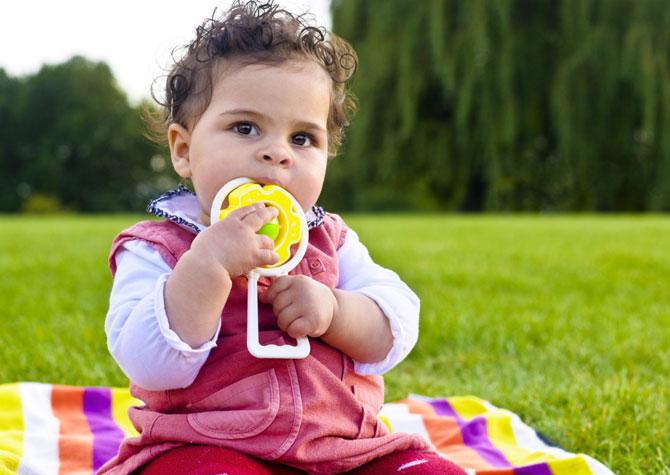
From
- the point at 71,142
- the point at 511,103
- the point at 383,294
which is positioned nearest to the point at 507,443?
the point at 383,294

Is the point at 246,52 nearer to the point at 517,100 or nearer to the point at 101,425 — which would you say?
the point at 101,425

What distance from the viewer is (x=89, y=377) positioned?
271 cm

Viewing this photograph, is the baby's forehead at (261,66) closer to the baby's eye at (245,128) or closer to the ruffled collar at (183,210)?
the baby's eye at (245,128)

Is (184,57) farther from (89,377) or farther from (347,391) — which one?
A: (89,377)

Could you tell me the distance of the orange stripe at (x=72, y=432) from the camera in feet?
6.61

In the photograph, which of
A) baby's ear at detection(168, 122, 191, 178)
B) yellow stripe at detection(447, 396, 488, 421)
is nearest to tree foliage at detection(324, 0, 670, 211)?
yellow stripe at detection(447, 396, 488, 421)

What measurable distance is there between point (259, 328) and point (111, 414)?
42.4 inches

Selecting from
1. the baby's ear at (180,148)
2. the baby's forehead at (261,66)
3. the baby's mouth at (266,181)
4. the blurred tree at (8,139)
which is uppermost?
the baby's forehead at (261,66)

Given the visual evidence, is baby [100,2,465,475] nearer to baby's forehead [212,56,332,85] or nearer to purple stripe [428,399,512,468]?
baby's forehead [212,56,332,85]

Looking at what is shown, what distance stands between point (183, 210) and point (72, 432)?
979 millimetres

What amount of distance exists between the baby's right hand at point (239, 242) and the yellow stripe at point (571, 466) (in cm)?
96

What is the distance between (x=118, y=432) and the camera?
2.26m

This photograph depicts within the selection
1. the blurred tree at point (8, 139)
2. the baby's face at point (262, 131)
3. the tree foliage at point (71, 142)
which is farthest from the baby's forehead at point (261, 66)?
the blurred tree at point (8, 139)

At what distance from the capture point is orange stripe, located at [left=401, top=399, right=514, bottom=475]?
203 centimetres
